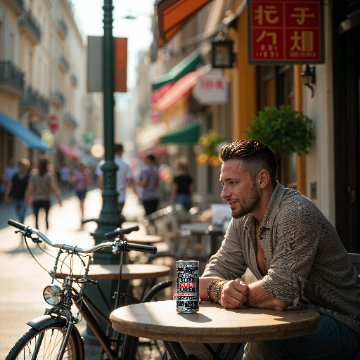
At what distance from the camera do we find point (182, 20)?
815 centimetres

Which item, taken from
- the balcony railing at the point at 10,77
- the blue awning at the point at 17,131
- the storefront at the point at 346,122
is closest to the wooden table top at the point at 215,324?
the storefront at the point at 346,122

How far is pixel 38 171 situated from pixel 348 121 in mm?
8605

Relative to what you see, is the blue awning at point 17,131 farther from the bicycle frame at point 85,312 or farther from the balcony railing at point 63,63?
the bicycle frame at point 85,312

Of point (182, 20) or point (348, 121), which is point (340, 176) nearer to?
point (348, 121)

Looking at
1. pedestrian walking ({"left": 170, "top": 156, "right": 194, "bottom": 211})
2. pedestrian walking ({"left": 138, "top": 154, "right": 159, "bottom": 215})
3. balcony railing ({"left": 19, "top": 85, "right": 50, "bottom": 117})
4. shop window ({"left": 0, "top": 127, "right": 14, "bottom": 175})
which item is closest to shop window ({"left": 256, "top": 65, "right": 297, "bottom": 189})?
pedestrian walking ({"left": 138, "top": 154, "right": 159, "bottom": 215})

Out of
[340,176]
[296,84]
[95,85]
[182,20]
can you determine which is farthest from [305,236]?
[182,20]

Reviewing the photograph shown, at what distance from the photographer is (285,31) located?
602 centimetres

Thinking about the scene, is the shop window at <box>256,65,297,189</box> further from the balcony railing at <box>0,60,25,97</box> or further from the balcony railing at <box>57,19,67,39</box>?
the balcony railing at <box>57,19,67,39</box>

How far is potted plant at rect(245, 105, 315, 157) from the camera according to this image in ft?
20.8

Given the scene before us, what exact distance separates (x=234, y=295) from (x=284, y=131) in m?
3.82

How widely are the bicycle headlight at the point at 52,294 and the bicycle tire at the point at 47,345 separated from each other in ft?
0.39

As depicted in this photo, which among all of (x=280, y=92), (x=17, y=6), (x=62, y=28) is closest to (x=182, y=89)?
(x=280, y=92)

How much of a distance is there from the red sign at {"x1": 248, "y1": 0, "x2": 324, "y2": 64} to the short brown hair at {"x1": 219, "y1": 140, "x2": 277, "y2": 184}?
3243 millimetres

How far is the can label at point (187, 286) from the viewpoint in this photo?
2607 mm
